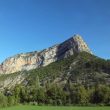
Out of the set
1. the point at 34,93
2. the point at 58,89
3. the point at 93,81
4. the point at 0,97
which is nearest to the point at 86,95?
the point at 58,89

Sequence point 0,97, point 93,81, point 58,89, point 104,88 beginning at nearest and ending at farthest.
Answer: point 0,97 → point 104,88 → point 58,89 → point 93,81

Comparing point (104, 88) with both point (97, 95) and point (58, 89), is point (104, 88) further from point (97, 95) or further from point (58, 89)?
point (58, 89)

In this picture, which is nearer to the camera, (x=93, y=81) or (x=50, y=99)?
(x=50, y=99)

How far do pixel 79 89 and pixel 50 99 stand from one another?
11834 millimetres

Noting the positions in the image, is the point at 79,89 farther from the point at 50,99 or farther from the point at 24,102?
the point at 24,102

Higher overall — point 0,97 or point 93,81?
point 93,81

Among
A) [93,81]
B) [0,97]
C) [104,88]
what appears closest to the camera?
[0,97]

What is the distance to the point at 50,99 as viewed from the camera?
123500 millimetres

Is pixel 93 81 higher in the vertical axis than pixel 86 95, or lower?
higher

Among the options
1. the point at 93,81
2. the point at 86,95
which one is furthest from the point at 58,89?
the point at 93,81

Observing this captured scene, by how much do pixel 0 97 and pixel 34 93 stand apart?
20.8 m

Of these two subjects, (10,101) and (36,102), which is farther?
(36,102)

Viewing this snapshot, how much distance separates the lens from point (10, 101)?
115 metres

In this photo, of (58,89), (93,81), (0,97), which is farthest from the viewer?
(93,81)
